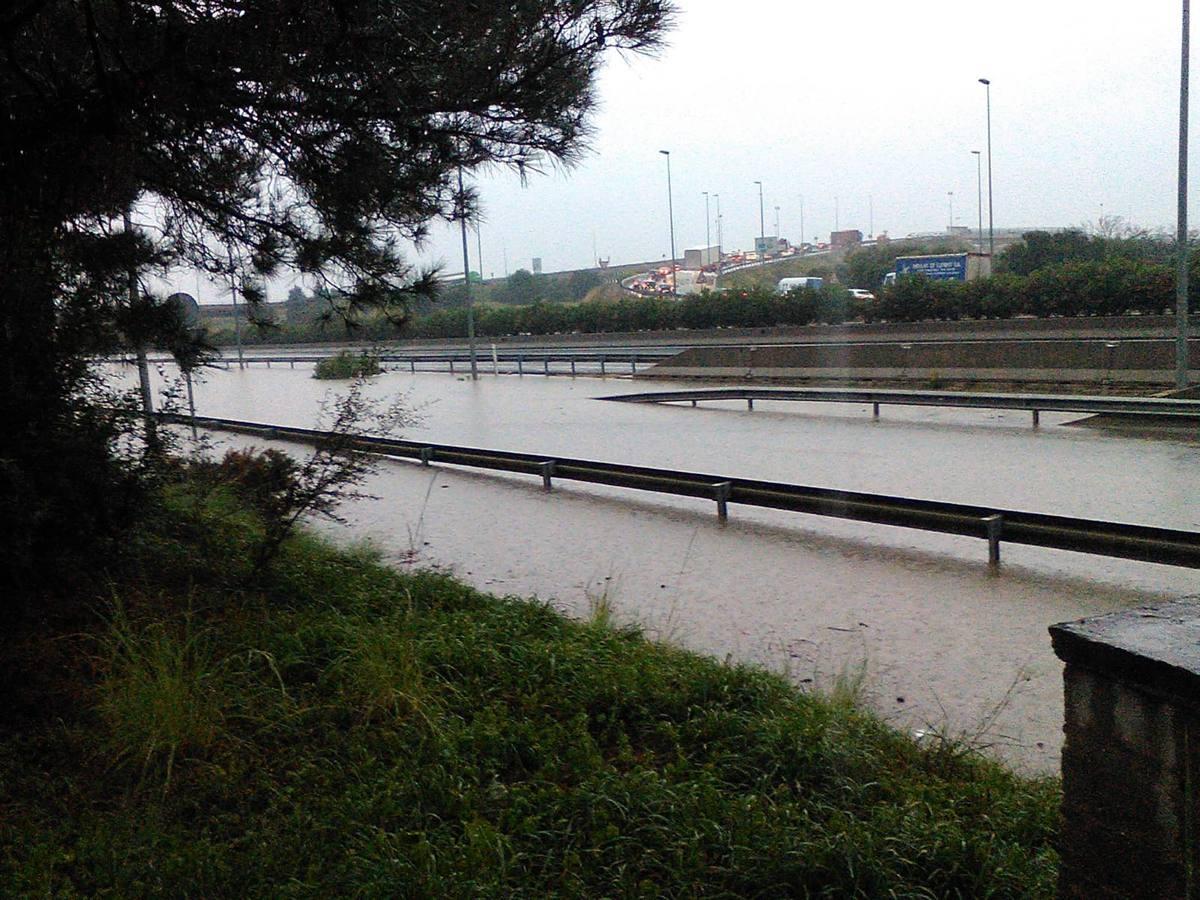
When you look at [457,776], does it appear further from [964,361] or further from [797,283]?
[797,283]

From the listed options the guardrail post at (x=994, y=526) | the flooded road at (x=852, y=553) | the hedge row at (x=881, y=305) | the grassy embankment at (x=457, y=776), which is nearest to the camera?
the grassy embankment at (x=457, y=776)

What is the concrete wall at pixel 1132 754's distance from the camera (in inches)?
97.0

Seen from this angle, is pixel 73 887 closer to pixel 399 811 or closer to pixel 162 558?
pixel 399 811

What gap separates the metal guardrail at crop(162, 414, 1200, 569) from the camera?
7883 mm

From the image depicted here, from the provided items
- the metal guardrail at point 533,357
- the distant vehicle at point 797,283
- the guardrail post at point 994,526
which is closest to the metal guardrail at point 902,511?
the guardrail post at point 994,526

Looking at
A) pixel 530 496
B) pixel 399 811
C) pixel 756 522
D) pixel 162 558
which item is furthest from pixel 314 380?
pixel 399 811

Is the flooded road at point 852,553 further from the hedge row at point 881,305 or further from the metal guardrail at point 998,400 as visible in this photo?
the hedge row at point 881,305

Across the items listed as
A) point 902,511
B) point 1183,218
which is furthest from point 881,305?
point 902,511

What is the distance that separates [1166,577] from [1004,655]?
9.00 ft

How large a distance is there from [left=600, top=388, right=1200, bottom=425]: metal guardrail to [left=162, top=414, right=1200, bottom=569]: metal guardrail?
845 cm

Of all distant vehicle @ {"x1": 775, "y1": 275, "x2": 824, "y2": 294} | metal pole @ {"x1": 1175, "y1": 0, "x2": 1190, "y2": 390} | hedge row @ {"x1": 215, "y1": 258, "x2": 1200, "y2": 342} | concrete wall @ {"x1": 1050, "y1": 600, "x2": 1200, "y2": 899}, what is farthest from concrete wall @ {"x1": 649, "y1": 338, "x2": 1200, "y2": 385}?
concrete wall @ {"x1": 1050, "y1": 600, "x2": 1200, "y2": 899}

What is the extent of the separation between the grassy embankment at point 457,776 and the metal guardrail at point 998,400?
13.4m

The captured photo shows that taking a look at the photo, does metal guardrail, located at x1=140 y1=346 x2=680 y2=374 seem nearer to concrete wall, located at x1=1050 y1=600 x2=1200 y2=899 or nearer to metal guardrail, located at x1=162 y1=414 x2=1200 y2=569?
metal guardrail, located at x1=162 y1=414 x2=1200 y2=569

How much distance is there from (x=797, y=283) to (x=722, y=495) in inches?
960
